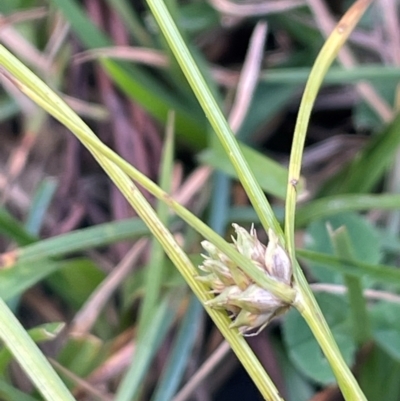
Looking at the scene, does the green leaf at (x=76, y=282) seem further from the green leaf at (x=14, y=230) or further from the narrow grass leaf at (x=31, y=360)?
the narrow grass leaf at (x=31, y=360)

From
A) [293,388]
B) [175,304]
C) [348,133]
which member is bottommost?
[293,388]

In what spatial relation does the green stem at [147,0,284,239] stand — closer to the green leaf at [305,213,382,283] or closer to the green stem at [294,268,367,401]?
the green stem at [294,268,367,401]

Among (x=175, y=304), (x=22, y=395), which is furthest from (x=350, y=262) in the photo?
(x=22, y=395)

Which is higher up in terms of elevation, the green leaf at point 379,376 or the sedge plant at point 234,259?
the sedge plant at point 234,259

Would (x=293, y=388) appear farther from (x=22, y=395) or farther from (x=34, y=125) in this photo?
(x=34, y=125)

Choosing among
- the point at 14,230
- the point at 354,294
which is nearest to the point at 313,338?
the point at 354,294

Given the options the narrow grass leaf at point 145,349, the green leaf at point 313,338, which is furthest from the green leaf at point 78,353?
the green leaf at point 313,338

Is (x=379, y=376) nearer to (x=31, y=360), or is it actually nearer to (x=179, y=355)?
(x=179, y=355)

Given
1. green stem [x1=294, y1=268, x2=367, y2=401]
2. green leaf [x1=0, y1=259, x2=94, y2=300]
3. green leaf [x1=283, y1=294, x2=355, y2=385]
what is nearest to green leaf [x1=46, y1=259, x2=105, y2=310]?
green leaf [x1=0, y1=259, x2=94, y2=300]
